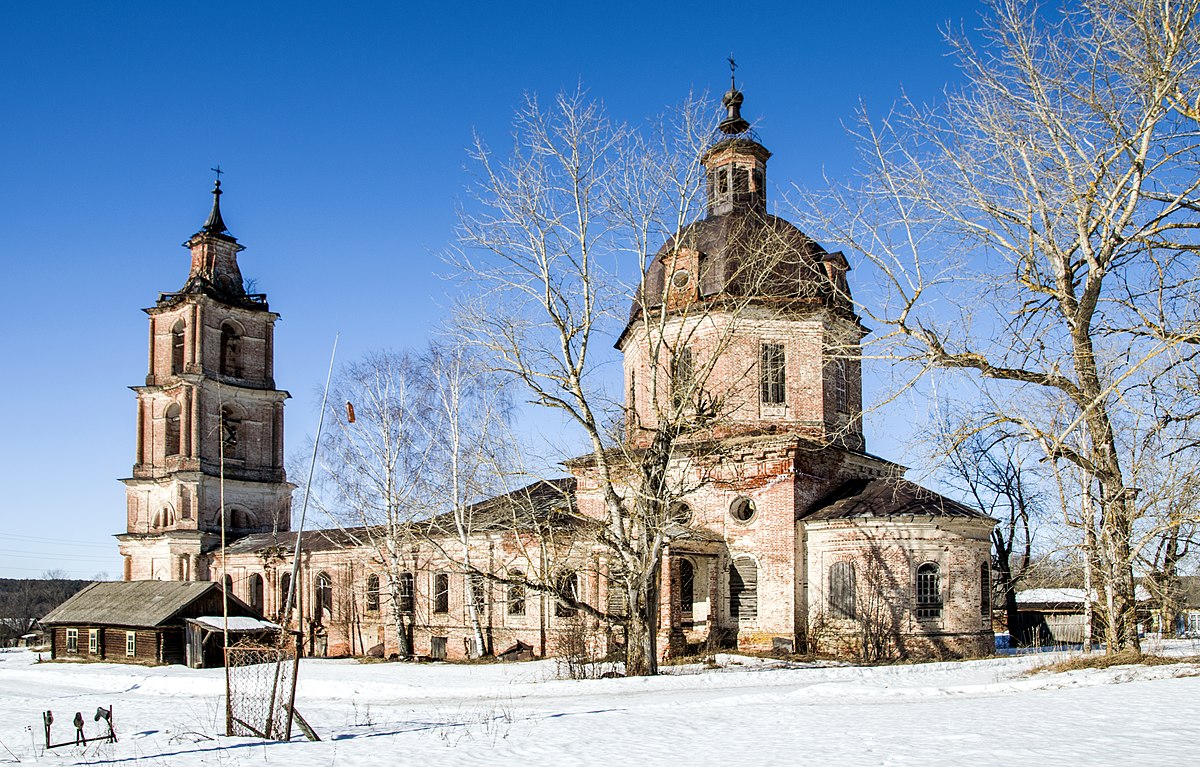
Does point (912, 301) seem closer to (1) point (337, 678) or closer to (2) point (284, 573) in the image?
(1) point (337, 678)

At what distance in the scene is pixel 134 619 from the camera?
109 feet

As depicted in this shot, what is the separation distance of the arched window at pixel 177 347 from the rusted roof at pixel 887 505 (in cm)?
2833

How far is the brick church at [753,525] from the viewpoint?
22.7m

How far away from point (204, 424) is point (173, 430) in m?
2.03

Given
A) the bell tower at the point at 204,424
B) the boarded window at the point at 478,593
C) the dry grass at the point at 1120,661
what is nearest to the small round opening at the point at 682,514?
the boarded window at the point at 478,593

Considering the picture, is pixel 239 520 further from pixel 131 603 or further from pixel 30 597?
pixel 30 597

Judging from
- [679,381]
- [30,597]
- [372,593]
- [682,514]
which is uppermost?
[679,381]

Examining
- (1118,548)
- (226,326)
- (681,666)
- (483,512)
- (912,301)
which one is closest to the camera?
(912,301)

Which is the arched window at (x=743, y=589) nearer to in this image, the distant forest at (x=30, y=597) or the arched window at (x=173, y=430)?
the arched window at (x=173, y=430)

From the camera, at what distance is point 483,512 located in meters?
29.8

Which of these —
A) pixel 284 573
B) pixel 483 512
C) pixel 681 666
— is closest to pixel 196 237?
pixel 284 573

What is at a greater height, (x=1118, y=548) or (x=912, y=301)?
(x=912, y=301)

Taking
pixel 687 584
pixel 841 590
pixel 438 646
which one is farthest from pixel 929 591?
pixel 438 646

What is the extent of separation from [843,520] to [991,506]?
14.9m
